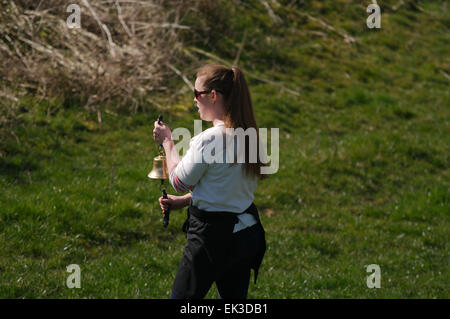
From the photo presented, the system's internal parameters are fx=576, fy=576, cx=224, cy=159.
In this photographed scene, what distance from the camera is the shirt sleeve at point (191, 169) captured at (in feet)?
11.0

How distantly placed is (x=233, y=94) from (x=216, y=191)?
1.95ft

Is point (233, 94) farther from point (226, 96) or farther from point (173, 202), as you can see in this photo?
point (173, 202)

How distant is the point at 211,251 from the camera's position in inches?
137

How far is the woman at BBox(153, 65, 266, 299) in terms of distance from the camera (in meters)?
3.45

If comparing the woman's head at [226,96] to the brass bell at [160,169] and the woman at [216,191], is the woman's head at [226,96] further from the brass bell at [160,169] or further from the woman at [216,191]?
the brass bell at [160,169]

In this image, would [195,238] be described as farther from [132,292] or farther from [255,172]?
[132,292]

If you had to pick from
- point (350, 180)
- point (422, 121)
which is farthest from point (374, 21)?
point (350, 180)

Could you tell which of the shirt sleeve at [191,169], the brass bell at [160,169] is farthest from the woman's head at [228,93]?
the brass bell at [160,169]

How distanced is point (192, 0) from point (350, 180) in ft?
18.9

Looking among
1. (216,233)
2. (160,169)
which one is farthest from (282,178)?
(216,233)

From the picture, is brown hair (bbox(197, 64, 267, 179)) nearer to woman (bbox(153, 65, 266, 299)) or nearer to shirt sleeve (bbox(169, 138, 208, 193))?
woman (bbox(153, 65, 266, 299))

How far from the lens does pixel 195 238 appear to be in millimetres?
3531

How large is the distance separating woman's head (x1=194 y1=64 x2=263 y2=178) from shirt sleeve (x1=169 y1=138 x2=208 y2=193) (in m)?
0.25

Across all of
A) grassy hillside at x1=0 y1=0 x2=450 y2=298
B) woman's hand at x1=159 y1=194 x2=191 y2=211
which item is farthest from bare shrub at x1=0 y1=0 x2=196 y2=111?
woman's hand at x1=159 y1=194 x2=191 y2=211
